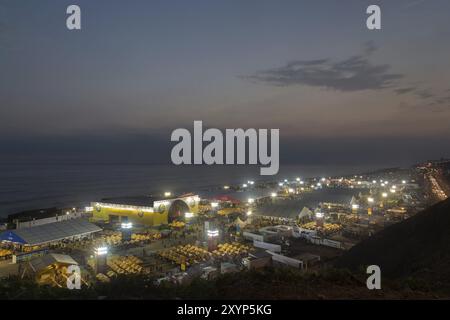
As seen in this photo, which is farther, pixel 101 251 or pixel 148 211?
pixel 148 211

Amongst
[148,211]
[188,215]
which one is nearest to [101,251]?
[148,211]

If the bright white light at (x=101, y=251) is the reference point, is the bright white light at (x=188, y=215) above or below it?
below

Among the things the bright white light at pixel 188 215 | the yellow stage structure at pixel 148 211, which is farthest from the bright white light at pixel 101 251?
the bright white light at pixel 188 215

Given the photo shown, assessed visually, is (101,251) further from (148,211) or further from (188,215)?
(188,215)

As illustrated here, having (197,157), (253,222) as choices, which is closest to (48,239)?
(197,157)

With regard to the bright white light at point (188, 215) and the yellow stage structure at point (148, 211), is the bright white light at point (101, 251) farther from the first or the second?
the bright white light at point (188, 215)

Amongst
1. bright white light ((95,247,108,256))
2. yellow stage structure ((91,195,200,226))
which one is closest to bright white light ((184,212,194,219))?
yellow stage structure ((91,195,200,226))

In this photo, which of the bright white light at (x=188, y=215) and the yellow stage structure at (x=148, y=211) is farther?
the bright white light at (x=188, y=215)

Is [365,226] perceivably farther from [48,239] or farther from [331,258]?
[48,239]
